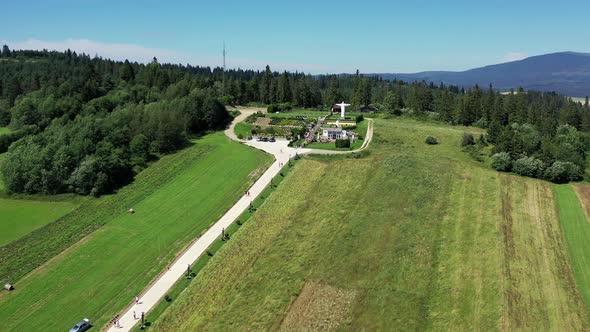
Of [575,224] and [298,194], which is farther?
[298,194]

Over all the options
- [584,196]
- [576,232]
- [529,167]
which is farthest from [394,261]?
[529,167]

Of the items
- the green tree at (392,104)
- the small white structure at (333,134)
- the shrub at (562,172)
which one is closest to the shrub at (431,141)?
the small white structure at (333,134)

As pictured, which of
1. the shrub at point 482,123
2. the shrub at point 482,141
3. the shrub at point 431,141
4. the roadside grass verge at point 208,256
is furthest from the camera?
the shrub at point 482,123

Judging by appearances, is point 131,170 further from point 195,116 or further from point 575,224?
point 575,224

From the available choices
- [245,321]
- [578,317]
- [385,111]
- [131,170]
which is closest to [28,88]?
[131,170]

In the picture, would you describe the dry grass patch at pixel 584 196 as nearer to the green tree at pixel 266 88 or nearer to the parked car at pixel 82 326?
the parked car at pixel 82 326

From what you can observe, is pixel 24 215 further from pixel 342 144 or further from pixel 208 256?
pixel 342 144
